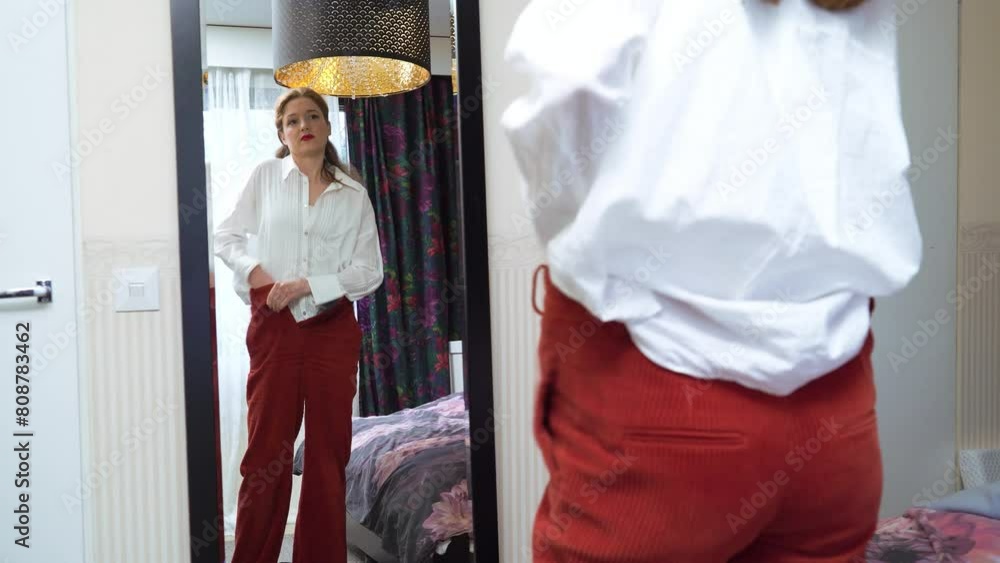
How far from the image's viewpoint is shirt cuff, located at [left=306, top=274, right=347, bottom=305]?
1.78 meters

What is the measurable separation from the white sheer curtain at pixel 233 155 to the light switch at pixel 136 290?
5.4 inches

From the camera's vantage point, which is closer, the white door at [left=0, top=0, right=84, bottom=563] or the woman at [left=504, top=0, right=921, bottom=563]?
the woman at [left=504, top=0, right=921, bottom=563]

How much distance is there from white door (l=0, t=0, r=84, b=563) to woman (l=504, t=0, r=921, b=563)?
1.40 meters

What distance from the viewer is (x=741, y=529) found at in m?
0.71

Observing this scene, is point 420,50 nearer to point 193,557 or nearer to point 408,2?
point 408,2

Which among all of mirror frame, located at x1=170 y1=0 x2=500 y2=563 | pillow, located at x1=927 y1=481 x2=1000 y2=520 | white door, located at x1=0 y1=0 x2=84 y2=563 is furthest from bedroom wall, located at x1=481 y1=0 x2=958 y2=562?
white door, located at x1=0 y1=0 x2=84 y2=563

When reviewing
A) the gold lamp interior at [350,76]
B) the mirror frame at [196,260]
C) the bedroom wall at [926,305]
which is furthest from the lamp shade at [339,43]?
the bedroom wall at [926,305]

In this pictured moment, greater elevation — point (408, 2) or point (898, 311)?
point (408, 2)

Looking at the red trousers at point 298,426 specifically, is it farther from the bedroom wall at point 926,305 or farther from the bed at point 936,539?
the bedroom wall at point 926,305

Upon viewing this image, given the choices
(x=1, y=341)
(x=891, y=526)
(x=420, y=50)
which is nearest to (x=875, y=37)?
(x=420, y=50)

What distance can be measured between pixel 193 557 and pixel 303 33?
1.08 meters

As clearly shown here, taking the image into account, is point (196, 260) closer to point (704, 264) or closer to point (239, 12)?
point (239, 12)

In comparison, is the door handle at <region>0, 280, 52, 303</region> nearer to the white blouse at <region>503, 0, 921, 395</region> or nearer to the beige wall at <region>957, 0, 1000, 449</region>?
the white blouse at <region>503, 0, 921, 395</region>

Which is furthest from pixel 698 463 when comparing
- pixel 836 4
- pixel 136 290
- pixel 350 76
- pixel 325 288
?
pixel 136 290
